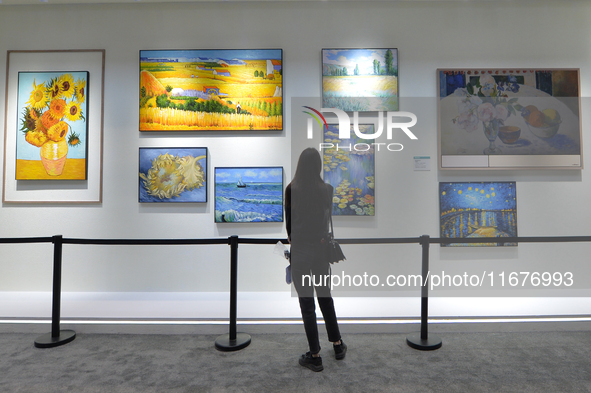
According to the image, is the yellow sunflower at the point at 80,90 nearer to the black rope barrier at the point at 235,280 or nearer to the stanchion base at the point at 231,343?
the black rope barrier at the point at 235,280

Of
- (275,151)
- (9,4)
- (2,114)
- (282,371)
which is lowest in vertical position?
(282,371)

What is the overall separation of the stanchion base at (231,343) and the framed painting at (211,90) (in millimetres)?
2310

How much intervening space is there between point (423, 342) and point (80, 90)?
4.63m

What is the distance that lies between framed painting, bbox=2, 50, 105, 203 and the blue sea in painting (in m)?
1.52

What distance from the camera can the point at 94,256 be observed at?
3871mm

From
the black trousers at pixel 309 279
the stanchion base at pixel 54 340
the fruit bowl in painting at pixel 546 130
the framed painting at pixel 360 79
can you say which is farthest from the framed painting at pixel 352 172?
the stanchion base at pixel 54 340

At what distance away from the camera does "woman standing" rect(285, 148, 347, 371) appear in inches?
83.9

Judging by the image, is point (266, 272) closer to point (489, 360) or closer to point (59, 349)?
point (59, 349)

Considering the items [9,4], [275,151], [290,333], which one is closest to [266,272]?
[290,333]

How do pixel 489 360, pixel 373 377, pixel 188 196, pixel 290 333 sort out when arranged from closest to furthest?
pixel 373 377, pixel 489 360, pixel 290 333, pixel 188 196

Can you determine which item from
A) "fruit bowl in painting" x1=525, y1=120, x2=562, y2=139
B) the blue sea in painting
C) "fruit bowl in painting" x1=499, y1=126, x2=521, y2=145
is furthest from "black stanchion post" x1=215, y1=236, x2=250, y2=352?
"fruit bowl in painting" x1=525, y1=120, x2=562, y2=139

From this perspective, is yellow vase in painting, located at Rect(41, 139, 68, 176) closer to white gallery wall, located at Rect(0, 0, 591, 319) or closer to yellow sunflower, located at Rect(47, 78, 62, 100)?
white gallery wall, located at Rect(0, 0, 591, 319)

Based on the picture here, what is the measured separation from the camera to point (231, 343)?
2.52m

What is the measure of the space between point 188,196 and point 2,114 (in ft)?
8.35
